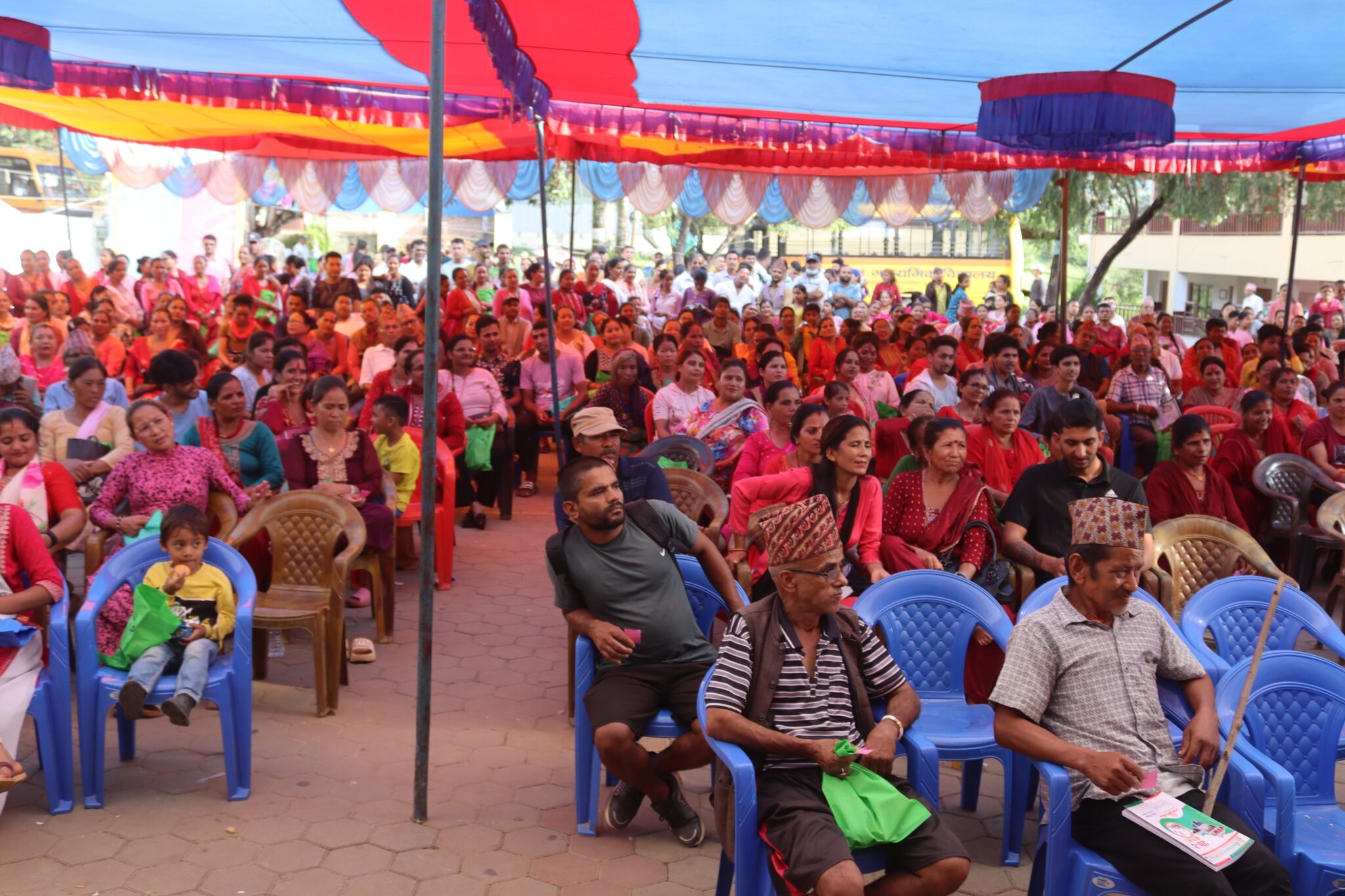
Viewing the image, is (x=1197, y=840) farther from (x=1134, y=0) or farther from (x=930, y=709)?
(x=1134, y=0)

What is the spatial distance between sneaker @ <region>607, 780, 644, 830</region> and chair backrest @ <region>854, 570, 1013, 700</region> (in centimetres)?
97

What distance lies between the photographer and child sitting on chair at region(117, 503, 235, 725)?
366 centimetres

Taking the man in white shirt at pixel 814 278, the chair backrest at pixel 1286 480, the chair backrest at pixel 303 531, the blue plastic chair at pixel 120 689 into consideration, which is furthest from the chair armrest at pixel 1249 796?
the man in white shirt at pixel 814 278

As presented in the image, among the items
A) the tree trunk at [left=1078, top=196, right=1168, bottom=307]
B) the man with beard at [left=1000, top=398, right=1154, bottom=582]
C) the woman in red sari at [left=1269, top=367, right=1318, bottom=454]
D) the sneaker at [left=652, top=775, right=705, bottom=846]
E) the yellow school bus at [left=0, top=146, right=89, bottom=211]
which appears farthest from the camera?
the yellow school bus at [left=0, top=146, right=89, bottom=211]

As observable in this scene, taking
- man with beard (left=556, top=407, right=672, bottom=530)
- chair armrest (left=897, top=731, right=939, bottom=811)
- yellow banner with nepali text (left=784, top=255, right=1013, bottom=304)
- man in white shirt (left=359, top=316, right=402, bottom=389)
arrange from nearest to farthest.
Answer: chair armrest (left=897, top=731, right=939, bottom=811) < man with beard (left=556, top=407, right=672, bottom=530) < man in white shirt (left=359, top=316, right=402, bottom=389) < yellow banner with nepali text (left=784, top=255, right=1013, bottom=304)

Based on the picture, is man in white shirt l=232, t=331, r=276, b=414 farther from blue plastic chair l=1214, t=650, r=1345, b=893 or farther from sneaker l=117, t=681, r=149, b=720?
blue plastic chair l=1214, t=650, r=1345, b=893

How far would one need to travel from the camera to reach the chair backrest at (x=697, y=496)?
530 cm

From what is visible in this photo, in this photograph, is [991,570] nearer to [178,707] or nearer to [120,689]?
[178,707]

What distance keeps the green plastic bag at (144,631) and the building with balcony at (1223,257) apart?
22961mm

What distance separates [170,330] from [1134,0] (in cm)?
729

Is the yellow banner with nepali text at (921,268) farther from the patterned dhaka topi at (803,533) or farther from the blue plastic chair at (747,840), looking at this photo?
the blue plastic chair at (747,840)

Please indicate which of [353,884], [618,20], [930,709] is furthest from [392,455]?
[930,709]

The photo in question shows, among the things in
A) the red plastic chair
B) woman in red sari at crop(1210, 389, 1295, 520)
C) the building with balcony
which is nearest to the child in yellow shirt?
the red plastic chair

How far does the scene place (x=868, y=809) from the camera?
2.78 m
